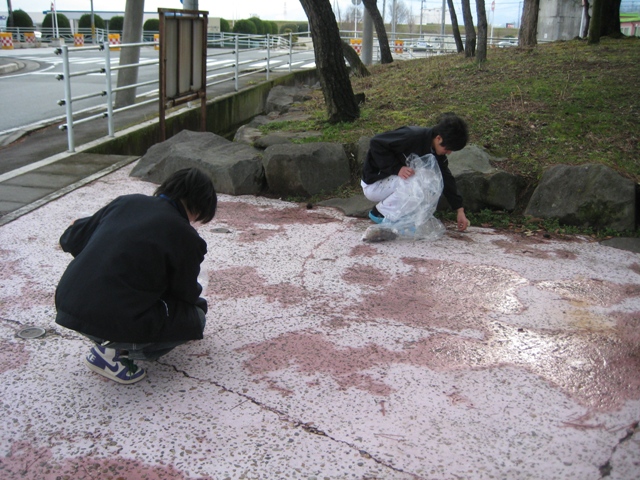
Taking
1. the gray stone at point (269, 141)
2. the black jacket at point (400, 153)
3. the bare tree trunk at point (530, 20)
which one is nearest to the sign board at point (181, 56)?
the gray stone at point (269, 141)

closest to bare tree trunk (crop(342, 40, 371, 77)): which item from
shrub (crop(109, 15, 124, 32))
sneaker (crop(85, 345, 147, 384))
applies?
sneaker (crop(85, 345, 147, 384))

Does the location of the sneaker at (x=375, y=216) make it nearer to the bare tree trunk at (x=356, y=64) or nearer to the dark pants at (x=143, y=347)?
the dark pants at (x=143, y=347)

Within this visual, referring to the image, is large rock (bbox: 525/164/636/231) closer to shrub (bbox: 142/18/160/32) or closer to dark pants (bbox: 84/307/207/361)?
dark pants (bbox: 84/307/207/361)

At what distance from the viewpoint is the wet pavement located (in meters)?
2.26

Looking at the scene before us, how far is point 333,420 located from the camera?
248cm

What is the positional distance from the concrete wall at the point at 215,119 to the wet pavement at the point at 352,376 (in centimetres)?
296

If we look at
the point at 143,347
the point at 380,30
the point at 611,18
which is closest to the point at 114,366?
the point at 143,347

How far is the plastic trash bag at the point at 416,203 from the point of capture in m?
4.55

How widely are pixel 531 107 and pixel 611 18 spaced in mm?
6748

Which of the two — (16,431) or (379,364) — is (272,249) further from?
(16,431)

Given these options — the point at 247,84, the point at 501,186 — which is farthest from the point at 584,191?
the point at 247,84

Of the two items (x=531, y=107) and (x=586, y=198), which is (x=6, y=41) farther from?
(x=586, y=198)

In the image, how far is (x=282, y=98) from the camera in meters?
11.5

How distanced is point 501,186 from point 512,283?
153cm
